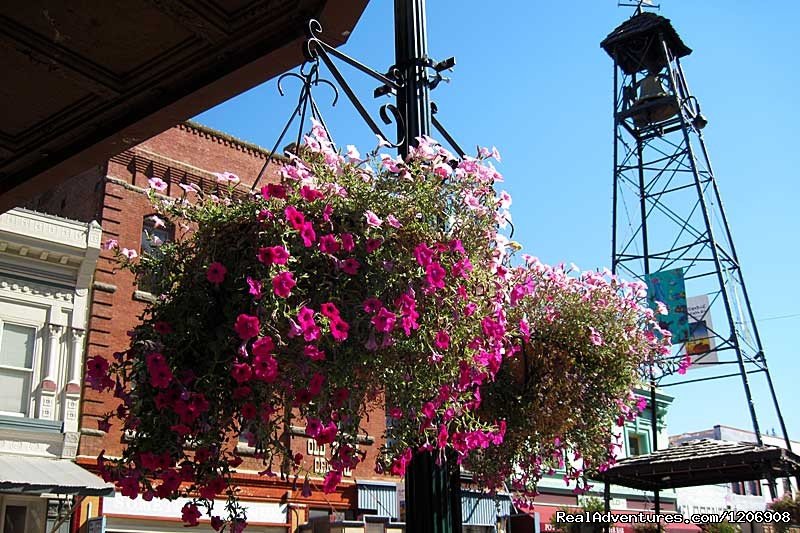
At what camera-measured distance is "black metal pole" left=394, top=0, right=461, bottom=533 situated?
3.41 meters

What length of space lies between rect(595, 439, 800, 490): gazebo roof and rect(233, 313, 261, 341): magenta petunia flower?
21.5 ft

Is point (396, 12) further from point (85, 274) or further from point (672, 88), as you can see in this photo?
point (672, 88)

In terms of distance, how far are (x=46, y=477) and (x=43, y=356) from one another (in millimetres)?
2394

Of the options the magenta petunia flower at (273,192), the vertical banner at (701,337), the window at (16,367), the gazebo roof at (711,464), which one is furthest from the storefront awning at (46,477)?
the vertical banner at (701,337)

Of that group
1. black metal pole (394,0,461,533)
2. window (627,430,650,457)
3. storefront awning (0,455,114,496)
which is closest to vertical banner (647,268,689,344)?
window (627,430,650,457)

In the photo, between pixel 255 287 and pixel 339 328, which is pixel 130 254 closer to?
pixel 255 287

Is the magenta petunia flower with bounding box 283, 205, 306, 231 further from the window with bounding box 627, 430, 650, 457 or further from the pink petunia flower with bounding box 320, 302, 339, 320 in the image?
the window with bounding box 627, 430, 650, 457

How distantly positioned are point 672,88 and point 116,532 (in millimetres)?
15053

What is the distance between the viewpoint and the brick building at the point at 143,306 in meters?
15.0

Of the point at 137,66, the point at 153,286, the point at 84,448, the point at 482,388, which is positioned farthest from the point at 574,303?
the point at 84,448

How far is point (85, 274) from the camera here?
15.4m

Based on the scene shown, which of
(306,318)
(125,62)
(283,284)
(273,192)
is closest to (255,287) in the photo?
(283,284)

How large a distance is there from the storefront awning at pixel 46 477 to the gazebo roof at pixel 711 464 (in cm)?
834

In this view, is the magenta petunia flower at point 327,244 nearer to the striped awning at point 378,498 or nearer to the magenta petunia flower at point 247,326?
the magenta petunia flower at point 247,326
